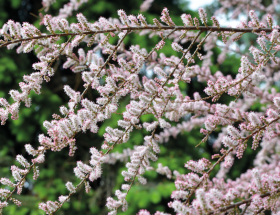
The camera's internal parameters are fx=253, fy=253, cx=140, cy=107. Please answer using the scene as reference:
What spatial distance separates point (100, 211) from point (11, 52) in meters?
2.15

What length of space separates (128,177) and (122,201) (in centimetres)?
9

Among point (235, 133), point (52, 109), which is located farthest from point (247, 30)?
point (52, 109)

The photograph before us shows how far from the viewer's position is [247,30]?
914 millimetres

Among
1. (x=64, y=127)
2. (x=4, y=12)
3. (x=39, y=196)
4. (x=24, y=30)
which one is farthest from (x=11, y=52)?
(x=64, y=127)

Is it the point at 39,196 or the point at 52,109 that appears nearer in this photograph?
the point at 39,196

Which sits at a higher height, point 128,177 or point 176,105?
point 176,105

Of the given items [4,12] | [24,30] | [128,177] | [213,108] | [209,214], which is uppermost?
[4,12]

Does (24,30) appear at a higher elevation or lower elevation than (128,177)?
higher

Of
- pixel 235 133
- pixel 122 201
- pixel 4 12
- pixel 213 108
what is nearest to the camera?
pixel 235 133

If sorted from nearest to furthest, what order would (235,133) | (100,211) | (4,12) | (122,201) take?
(235,133) < (122,201) < (100,211) < (4,12)

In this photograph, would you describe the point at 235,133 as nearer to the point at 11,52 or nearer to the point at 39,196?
the point at 39,196

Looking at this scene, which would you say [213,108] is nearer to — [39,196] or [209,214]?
[209,214]

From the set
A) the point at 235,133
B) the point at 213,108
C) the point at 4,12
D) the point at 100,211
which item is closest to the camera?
the point at 235,133

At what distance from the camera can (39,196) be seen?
101 inches
